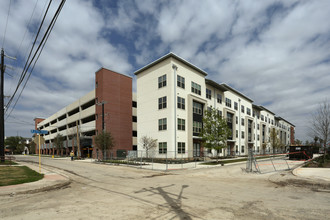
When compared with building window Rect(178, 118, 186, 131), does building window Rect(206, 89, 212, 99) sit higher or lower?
higher

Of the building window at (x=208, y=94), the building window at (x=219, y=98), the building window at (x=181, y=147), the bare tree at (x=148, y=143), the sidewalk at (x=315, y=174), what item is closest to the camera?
the sidewalk at (x=315, y=174)

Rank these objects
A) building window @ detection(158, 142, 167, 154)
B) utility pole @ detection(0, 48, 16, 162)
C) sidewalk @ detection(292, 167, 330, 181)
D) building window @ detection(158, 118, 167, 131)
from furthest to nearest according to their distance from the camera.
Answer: building window @ detection(158, 118, 167, 131) → building window @ detection(158, 142, 167, 154) → utility pole @ detection(0, 48, 16, 162) → sidewalk @ detection(292, 167, 330, 181)

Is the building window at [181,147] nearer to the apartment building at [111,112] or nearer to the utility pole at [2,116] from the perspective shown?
the apartment building at [111,112]

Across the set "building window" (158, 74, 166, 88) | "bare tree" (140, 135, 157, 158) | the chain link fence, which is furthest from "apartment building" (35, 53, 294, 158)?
the chain link fence

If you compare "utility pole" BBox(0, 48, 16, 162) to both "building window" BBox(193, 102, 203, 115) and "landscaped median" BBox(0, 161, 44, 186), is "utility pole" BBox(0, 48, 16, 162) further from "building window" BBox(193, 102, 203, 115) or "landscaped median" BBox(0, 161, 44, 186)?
"building window" BBox(193, 102, 203, 115)

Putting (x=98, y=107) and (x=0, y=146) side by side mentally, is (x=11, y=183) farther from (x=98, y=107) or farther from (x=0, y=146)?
(x=98, y=107)

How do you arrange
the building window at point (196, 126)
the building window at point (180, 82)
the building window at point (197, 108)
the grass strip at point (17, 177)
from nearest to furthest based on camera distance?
the grass strip at point (17, 177) → the building window at point (180, 82) → the building window at point (196, 126) → the building window at point (197, 108)

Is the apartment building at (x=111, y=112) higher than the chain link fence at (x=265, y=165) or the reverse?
higher

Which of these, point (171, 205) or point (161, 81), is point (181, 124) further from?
point (171, 205)

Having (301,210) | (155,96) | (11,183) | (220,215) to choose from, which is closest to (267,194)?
(301,210)

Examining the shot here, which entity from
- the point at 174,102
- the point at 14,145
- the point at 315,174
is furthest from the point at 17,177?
the point at 14,145

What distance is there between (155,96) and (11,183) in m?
25.4

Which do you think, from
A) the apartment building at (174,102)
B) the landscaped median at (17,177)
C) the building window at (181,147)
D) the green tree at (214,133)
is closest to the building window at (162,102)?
the apartment building at (174,102)

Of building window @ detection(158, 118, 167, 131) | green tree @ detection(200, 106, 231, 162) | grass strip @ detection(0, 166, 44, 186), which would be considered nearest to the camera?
grass strip @ detection(0, 166, 44, 186)
